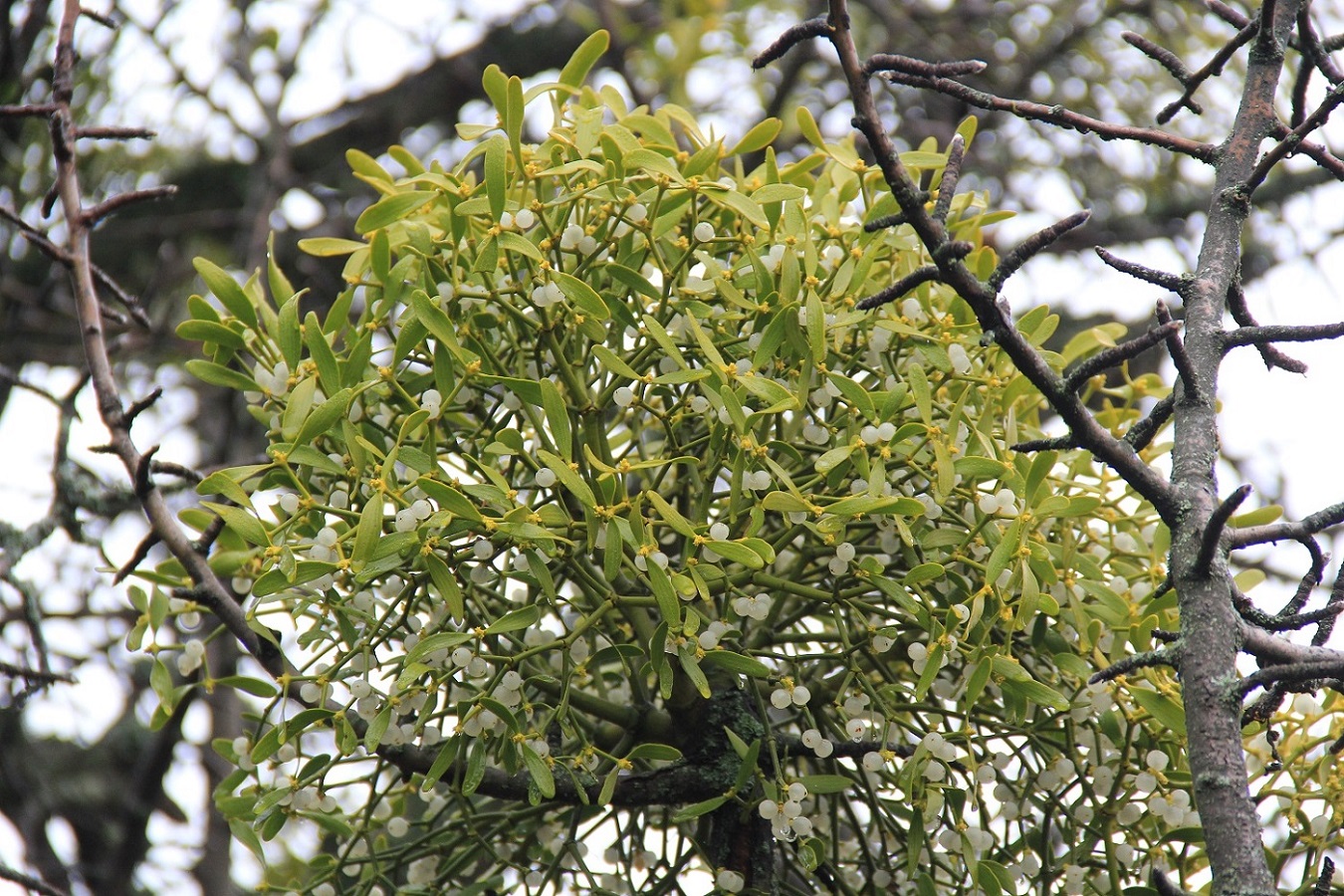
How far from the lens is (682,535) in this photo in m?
0.75

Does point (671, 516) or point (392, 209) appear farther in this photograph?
point (392, 209)

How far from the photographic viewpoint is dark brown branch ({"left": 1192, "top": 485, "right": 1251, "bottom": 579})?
0.49m

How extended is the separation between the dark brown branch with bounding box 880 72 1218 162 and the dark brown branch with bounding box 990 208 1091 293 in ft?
0.26

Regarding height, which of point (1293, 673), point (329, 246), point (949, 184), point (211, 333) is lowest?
point (1293, 673)

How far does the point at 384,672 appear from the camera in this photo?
34.9 inches

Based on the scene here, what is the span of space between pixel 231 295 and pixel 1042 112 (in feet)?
1.77

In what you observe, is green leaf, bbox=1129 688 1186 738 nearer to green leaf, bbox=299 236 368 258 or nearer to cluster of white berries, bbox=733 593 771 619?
cluster of white berries, bbox=733 593 771 619

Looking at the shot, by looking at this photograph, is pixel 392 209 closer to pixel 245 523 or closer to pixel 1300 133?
pixel 245 523

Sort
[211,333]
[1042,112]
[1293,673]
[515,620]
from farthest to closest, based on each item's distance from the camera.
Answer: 1. [211,333]
2. [515,620]
3. [1042,112]
4. [1293,673]

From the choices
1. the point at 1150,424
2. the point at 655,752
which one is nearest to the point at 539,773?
the point at 655,752

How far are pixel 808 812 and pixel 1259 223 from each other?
1580 mm

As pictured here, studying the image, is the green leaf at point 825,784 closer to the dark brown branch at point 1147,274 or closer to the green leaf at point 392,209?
the dark brown branch at point 1147,274

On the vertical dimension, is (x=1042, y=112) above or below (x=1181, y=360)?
above

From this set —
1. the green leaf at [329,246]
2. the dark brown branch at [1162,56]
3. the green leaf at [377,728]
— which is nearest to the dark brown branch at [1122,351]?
the dark brown branch at [1162,56]
